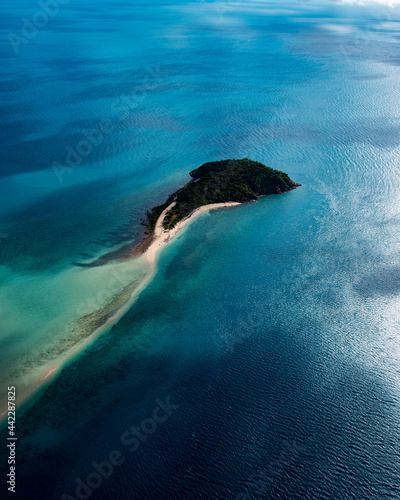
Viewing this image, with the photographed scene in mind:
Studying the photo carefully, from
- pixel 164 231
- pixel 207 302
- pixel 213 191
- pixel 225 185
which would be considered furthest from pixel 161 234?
pixel 225 185

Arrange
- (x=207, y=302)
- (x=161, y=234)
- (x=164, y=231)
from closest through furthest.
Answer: (x=207, y=302), (x=161, y=234), (x=164, y=231)

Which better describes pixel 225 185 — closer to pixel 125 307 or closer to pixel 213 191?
pixel 213 191

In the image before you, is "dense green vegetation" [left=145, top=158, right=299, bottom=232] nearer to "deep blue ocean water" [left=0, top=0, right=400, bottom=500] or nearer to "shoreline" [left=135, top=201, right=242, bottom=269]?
"shoreline" [left=135, top=201, right=242, bottom=269]

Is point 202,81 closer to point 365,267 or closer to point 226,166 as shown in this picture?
point 226,166

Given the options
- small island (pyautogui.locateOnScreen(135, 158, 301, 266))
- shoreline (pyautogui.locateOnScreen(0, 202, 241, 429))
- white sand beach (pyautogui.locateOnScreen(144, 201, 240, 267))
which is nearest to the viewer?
shoreline (pyautogui.locateOnScreen(0, 202, 241, 429))

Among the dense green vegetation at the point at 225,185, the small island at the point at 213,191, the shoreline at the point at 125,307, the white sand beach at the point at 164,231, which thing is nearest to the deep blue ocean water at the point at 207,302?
the shoreline at the point at 125,307

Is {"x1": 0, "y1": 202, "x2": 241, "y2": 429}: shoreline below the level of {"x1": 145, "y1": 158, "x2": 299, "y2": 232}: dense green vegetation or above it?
below

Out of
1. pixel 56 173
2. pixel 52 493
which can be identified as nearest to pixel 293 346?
pixel 52 493

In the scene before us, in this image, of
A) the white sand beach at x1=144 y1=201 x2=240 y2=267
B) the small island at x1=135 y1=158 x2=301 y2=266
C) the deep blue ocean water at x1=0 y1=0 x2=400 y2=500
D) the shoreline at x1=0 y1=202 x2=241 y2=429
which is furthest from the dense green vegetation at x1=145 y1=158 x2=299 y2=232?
the deep blue ocean water at x1=0 y1=0 x2=400 y2=500
